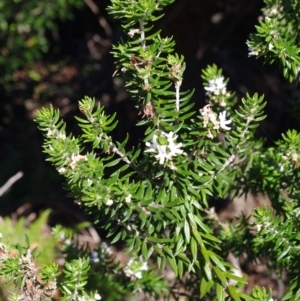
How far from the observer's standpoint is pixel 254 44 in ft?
3.84

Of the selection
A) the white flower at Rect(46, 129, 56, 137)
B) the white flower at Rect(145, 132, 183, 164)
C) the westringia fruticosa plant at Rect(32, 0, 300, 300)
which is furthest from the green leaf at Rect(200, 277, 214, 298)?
the white flower at Rect(46, 129, 56, 137)

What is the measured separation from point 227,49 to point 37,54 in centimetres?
120

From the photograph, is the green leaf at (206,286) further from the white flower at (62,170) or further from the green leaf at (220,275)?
the white flower at (62,170)

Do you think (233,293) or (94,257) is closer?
(233,293)

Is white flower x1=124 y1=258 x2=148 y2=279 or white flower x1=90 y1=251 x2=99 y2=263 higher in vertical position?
white flower x1=90 y1=251 x2=99 y2=263

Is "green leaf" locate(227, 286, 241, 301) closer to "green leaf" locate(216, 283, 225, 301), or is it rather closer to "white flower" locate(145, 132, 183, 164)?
"green leaf" locate(216, 283, 225, 301)

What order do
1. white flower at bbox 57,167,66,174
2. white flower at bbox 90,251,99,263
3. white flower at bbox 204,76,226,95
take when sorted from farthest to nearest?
white flower at bbox 90,251,99,263
white flower at bbox 204,76,226,95
white flower at bbox 57,167,66,174

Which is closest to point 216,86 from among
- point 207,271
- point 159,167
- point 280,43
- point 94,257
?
point 280,43

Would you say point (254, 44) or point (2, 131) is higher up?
point (254, 44)

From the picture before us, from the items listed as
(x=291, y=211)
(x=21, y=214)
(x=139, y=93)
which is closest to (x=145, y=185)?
(x=139, y=93)

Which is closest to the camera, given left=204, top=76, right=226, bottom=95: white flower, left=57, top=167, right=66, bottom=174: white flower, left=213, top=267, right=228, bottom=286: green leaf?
left=57, top=167, right=66, bottom=174: white flower

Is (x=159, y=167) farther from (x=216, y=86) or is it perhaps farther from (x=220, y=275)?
(x=216, y=86)

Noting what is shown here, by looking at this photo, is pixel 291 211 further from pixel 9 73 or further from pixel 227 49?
pixel 9 73

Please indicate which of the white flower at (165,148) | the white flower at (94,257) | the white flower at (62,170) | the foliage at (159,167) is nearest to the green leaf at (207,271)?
the foliage at (159,167)
